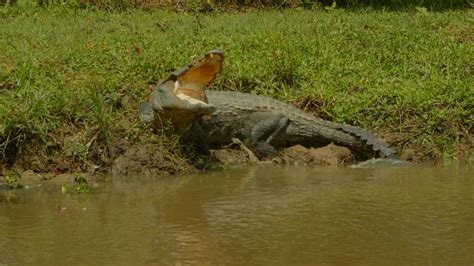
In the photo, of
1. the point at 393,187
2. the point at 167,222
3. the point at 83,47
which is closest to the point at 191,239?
the point at 167,222

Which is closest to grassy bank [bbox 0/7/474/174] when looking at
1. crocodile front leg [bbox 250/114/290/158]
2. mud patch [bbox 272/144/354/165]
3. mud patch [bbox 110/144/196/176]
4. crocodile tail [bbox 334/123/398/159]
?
mud patch [bbox 110/144/196/176]

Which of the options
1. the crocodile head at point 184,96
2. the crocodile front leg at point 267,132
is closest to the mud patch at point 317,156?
the crocodile front leg at point 267,132

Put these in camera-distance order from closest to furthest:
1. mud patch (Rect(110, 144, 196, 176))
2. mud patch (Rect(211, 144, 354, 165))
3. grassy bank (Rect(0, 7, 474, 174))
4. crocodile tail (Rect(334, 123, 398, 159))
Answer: mud patch (Rect(110, 144, 196, 176)) < grassy bank (Rect(0, 7, 474, 174)) < crocodile tail (Rect(334, 123, 398, 159)) < mud patch (Rect(211, 144, 354, 165))

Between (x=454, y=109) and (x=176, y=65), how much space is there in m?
2.69

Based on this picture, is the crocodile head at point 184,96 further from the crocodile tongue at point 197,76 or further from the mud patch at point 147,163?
the mud patch at point 147,163

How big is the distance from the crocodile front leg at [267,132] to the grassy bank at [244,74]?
0.58m

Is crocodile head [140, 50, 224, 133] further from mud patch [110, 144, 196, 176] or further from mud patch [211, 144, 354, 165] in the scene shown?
mud patch [211, 144, 354, 165]

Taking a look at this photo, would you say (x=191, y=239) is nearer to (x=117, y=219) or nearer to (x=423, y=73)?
(x=117, y=219)

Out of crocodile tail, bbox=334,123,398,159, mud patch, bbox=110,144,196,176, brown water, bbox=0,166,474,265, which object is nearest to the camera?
brown water, bbox=0,166,474,265

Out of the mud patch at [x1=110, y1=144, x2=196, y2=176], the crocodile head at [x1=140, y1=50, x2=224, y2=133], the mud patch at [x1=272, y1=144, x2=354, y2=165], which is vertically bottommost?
the mud patch at [x1=272, y1=144, x2=354, y2=165]

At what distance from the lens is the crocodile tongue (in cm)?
682

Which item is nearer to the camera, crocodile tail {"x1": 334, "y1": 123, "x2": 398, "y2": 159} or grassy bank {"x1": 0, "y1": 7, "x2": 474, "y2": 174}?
grassy bank {"x1": 0, "y1": 7, "x2": 474, "y2": 174}

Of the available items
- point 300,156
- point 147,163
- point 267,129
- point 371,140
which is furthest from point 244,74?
point 147,163

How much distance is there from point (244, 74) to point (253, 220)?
11.1 feet
